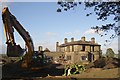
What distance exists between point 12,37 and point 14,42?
346 mm

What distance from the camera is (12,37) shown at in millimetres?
15438

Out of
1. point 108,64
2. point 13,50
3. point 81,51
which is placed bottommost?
point 108,64

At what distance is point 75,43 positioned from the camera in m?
59.6

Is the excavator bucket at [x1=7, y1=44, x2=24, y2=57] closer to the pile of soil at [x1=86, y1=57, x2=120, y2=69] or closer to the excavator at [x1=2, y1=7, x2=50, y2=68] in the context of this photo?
the excavator at [x1=2, y1=7, x2=50, y2=68]

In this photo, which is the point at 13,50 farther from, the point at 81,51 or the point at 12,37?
the point at 81,51

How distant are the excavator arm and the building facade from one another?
37.4 meters

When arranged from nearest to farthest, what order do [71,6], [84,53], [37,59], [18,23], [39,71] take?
[71,6] < [18,23] < [39,71] < [37,59] < [84,53]

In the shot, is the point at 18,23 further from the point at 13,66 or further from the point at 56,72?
the point at 56,72

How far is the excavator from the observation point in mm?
15238

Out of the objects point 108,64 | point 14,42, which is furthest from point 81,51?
point 14,42

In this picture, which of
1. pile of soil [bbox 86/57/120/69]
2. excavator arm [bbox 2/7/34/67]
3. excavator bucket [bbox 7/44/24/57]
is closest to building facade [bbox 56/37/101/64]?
pile of soil [bbox 86/57/120/69]

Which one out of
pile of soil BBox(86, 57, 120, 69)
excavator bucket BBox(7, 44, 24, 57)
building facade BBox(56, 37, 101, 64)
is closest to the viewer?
excavator bucket BBox(7, 44, 24, 57)

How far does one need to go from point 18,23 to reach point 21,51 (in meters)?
2.50

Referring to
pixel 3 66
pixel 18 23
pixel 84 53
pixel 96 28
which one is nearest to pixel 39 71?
pixel 3 66
